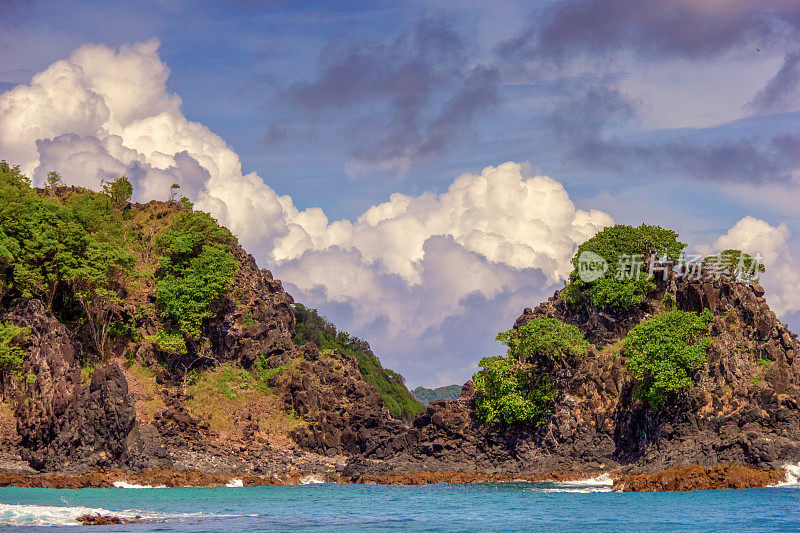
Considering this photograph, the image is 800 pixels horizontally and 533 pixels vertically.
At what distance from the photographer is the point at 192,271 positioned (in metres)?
84.9

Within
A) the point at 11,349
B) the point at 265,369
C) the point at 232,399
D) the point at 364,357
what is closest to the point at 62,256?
the point at 11,349

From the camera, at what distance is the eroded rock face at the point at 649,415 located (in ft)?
209

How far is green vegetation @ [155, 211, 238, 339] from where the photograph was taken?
82812 millimetres

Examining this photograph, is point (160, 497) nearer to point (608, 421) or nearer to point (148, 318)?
point (148, 318)

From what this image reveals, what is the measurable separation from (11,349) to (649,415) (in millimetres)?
51637

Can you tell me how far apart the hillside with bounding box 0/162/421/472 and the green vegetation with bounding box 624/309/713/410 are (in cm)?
2357

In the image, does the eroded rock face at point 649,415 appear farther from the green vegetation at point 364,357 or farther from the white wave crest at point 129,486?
the green vegetation at point 364,357

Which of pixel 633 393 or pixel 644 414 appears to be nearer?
pixel 644 414

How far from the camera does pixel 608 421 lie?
245ft

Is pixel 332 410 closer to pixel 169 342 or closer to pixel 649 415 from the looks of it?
pixel 169 342

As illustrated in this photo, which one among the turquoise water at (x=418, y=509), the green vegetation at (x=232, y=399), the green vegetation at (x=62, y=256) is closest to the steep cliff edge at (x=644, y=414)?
the turquoise water at (x=418, y=509)

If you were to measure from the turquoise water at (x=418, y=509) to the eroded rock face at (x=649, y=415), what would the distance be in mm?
8300

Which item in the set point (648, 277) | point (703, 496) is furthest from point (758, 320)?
point (703, 496)

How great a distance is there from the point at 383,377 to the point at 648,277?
175 feet
